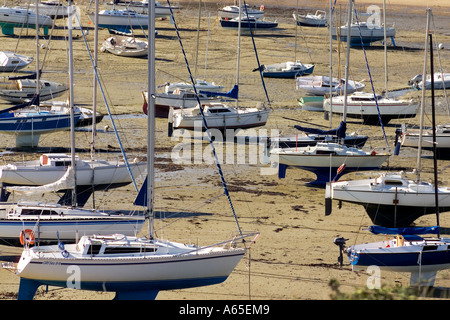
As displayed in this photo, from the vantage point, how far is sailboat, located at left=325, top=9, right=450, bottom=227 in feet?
79.4

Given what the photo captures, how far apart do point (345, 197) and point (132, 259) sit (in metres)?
8.94

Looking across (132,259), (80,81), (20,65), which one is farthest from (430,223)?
(20,65)

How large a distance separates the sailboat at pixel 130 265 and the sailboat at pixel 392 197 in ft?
23.2

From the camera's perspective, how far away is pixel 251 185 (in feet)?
93.8

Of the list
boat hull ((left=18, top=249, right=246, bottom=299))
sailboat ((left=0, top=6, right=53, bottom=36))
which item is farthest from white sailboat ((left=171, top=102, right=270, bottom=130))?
sailboat ((left=0, top=6, right=53, bottom=36))

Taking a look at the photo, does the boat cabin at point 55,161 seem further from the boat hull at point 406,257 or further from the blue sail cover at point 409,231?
the boat hull at point 406,257

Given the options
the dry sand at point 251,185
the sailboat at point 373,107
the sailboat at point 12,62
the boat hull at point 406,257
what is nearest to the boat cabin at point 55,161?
the dry sand at point 251,185

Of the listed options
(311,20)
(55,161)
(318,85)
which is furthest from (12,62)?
(311,20)

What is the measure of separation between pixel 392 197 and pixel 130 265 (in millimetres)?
9657

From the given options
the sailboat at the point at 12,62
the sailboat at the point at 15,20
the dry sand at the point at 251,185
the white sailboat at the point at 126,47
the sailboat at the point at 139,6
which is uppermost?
the sailboat at the point at 139,6

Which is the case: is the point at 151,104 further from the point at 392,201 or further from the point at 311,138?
the point at 311,138

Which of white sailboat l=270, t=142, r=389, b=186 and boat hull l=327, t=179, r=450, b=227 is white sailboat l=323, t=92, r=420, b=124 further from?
boat hull l=327, t=179, r=450, b=227

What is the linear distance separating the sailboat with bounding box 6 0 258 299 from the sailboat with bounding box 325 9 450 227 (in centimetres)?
706

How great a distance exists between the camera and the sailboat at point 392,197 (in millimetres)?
24203
